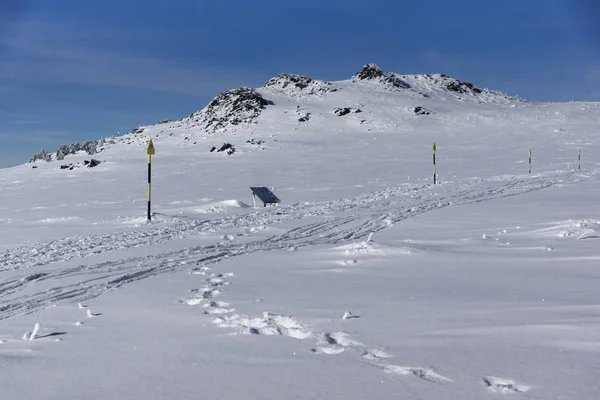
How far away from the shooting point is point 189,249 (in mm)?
10031

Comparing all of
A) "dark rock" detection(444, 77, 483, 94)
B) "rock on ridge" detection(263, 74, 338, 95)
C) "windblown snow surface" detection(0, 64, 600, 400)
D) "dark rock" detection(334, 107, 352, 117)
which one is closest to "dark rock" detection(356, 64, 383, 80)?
"rock on ridge" detection(263, 74, 338, 95)

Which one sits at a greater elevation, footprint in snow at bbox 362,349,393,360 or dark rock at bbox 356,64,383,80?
dark rock at bbox 356,64,383,80

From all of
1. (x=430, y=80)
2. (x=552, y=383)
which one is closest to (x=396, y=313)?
(x=552, y=383)

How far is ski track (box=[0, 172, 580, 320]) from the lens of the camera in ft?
23.3

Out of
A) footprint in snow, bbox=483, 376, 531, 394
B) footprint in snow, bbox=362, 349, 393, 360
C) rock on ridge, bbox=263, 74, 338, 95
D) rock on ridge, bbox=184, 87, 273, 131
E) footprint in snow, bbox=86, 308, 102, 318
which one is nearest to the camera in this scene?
footprint in snow, bbox=483, 376, 531, 394

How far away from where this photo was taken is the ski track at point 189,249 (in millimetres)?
7090

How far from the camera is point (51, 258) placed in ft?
31.0

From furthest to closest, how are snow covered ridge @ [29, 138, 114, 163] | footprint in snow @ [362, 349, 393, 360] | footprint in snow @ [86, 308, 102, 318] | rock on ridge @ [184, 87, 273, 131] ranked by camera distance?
rock on ridge @ [184, 87, 273, 131] < snow covered ridge @ [29, 138, 114, 163] < footprint in snow @ [86, 308, 102, 318] < footprint in snow @ [362, 349, 393, 360]

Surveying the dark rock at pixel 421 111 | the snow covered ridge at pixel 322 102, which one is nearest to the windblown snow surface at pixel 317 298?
the snow covered ridge at pixel 322 102

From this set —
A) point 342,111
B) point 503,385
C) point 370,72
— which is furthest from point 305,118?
point 503,385

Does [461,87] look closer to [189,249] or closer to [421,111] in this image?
[421,111]

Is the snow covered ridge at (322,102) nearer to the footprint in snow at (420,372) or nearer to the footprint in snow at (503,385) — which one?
the footprint in snow at (420,372)

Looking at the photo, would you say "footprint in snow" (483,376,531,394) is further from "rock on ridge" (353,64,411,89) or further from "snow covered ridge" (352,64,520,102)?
"rock on ridge" (353,64,411,89)

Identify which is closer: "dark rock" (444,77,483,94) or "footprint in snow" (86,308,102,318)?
"footprint in snow" (86,308,102,318)
